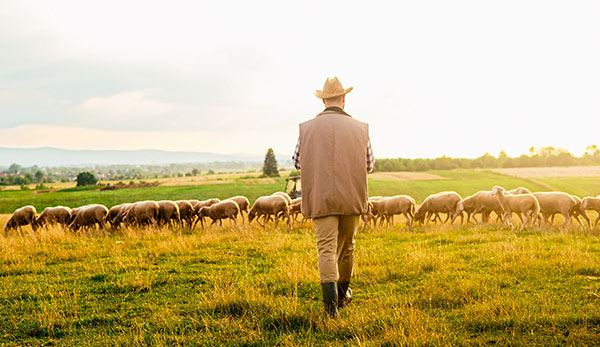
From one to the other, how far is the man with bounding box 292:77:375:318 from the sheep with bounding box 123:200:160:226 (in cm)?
1274

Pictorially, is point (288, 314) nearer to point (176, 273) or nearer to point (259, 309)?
point (259, 309)

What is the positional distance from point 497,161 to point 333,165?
7958 cm

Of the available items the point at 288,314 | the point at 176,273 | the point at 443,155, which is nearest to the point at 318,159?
the point at 288,314

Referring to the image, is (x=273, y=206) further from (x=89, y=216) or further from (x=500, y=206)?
(x=500, y=206)

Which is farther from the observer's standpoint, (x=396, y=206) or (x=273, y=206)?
(x=396, y=206)

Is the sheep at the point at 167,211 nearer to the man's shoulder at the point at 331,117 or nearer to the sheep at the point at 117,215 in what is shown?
the sheep at the point at 117,215

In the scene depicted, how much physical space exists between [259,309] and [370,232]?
28.3ft

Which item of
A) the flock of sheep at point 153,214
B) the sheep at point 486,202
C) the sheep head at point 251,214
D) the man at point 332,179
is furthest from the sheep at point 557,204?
the man at point 332,179

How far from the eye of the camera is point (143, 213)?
54.9 feet

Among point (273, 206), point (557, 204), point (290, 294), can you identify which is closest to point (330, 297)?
point (290, 294)

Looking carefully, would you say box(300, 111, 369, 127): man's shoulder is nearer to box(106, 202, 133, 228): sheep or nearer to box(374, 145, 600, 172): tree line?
box(106, 202, 133, 228): sheep

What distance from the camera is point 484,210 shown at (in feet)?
54.4

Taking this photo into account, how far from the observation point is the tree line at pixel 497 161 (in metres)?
69.7

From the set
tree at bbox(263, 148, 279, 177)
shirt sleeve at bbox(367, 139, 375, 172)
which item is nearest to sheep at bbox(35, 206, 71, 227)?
shirt sleeve at bbox(367, 139, 375, 172)
